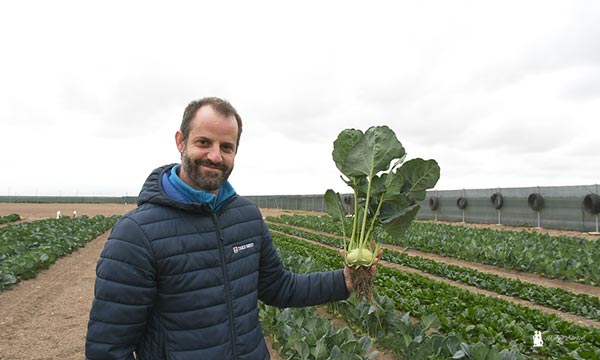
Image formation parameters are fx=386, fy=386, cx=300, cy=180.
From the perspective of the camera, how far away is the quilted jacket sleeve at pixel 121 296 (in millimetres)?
1707

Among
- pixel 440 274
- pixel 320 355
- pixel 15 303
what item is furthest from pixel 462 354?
pixel 15 303

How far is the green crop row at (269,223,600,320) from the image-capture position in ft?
25.3

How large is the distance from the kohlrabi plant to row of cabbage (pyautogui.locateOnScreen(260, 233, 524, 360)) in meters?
0.95

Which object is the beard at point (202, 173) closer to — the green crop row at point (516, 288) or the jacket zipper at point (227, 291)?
the jacket zipper at point (227, 291)

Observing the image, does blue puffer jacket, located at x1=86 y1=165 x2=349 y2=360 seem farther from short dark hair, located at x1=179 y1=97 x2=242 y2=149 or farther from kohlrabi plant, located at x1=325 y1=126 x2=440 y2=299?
kohlrabi plant, located at x1=325 y1=126 x2=440 y2=299

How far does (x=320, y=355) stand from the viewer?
4176mm

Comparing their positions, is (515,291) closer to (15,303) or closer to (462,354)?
(462,354)

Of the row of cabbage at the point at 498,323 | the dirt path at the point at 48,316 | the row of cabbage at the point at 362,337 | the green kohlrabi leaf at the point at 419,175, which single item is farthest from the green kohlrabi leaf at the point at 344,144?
the dirt path at the point at 48,316

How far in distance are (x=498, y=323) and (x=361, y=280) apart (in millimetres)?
4244

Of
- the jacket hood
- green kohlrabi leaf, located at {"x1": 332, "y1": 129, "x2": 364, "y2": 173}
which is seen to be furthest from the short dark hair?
green kohlrabi leaf, located at {"x1": 332, "y1": 129, "x2": 364, "y2": 173}

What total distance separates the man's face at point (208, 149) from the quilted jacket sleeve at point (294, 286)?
27.3 inches

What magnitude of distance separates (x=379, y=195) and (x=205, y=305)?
155 cm

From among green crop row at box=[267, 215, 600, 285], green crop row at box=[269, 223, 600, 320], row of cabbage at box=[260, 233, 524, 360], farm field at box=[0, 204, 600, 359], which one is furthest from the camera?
green crop row at box=[267, 215, 600, 285]

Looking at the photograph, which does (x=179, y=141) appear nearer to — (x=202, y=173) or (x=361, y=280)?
(x=202, y=173)
